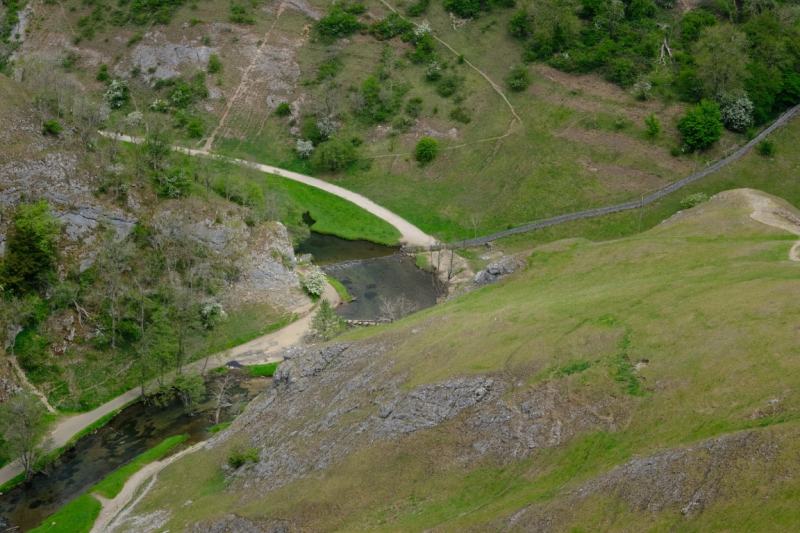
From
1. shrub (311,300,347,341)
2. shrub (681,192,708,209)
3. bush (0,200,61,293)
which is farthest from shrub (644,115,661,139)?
bush (0,200,61,293)

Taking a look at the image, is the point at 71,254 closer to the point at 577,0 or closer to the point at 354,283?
the point at 354,283

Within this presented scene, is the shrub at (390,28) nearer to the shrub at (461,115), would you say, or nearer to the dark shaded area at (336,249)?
the shrub at (461,115)

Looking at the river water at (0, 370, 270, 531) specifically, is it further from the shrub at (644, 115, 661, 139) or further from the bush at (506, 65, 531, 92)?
the bush at (506, 65, 531, 92)

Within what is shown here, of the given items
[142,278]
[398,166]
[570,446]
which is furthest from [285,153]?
[570,446]

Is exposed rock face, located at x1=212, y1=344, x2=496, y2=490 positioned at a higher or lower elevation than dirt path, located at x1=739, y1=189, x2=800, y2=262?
lower

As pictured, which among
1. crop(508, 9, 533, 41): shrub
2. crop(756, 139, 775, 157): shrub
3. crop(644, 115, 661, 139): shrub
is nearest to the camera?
crop(756, 139, 775, 157): shrub

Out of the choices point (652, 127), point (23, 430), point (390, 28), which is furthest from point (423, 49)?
point (23, 430)
